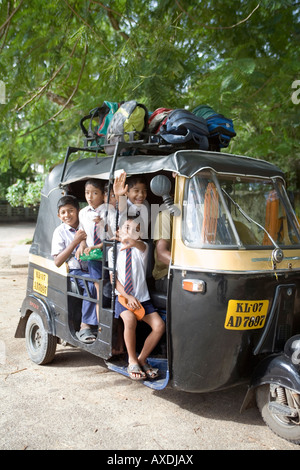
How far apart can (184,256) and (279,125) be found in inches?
199

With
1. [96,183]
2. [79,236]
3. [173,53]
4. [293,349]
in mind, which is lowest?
[293,349]

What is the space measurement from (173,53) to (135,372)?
15.8ft

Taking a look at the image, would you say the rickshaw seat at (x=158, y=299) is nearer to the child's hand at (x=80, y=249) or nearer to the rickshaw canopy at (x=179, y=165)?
the child's hand at (x=80, y=249)

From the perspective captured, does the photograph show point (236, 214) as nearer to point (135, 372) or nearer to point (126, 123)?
point (126, 123)

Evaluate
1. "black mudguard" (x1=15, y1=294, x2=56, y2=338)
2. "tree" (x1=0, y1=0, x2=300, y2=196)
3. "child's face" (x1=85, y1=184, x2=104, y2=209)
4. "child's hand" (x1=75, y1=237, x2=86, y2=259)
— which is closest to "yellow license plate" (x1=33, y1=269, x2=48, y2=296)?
"black mudguard" (x1=15, y1=294, x2=56, y2=338)

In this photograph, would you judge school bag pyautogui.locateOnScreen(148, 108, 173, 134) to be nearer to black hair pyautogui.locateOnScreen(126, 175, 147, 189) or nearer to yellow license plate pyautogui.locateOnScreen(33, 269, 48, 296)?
black hair pyautogui.locateOnScreen(126, 175, 147, 189)

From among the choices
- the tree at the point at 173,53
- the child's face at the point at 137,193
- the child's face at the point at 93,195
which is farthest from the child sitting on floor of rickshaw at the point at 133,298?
the tree at the point at 173,53

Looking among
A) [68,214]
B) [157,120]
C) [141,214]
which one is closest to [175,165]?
[141,214]

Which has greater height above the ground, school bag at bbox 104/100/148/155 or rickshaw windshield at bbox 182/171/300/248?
Answer: school bag at bbox 104/100/148/155

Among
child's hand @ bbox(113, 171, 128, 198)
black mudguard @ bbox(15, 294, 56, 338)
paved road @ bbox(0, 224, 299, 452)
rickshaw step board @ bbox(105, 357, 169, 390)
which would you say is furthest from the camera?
black mudguard @ bbox(15, 294, 56, 338)

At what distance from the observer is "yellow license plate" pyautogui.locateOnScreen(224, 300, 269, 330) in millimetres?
3508

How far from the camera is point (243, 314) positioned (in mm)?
3531

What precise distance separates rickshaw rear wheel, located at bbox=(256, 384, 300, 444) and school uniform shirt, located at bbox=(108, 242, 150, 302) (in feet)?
4.29
